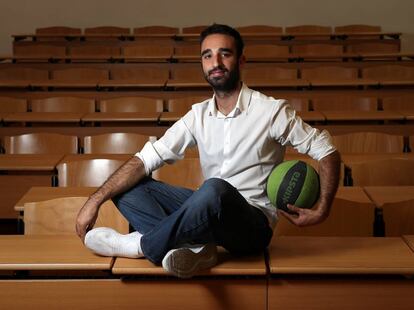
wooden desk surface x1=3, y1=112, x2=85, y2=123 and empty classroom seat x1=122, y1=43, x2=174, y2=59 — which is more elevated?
empty classroom seat x1=122, y1=43, x2=174, y2=59

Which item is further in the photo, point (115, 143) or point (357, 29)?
point (357, 29)

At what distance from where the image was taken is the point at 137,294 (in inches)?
81.0

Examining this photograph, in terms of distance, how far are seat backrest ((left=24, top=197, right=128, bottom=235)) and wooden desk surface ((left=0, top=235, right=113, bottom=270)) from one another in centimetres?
26

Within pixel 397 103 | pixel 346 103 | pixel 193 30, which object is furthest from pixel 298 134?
pixel 193 30

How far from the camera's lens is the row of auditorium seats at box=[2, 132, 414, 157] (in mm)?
3834

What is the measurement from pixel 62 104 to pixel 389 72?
2.89 m

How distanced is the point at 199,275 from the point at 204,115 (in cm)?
57

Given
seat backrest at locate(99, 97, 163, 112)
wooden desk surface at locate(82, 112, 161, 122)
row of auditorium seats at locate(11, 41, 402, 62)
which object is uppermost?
row of auditorium seats at locate(11, 41, 402, 62)

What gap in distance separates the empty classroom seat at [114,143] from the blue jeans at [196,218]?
5.60 ft

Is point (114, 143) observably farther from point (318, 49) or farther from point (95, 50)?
point (318, 49)

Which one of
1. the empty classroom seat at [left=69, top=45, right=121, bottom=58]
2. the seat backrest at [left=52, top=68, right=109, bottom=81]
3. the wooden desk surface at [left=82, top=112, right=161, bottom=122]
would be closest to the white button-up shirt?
the wooden desk surface at [left=82, top=112, right=161, bottom=122]

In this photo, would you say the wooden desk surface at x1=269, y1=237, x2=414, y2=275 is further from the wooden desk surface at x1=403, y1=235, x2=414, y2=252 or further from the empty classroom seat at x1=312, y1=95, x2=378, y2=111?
the empty classroom seat at x1=312, y1=95, x2=378, y2=111

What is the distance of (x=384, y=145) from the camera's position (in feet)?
12.7

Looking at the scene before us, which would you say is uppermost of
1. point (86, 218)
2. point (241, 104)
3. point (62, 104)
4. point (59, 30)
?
point (59, 30)
